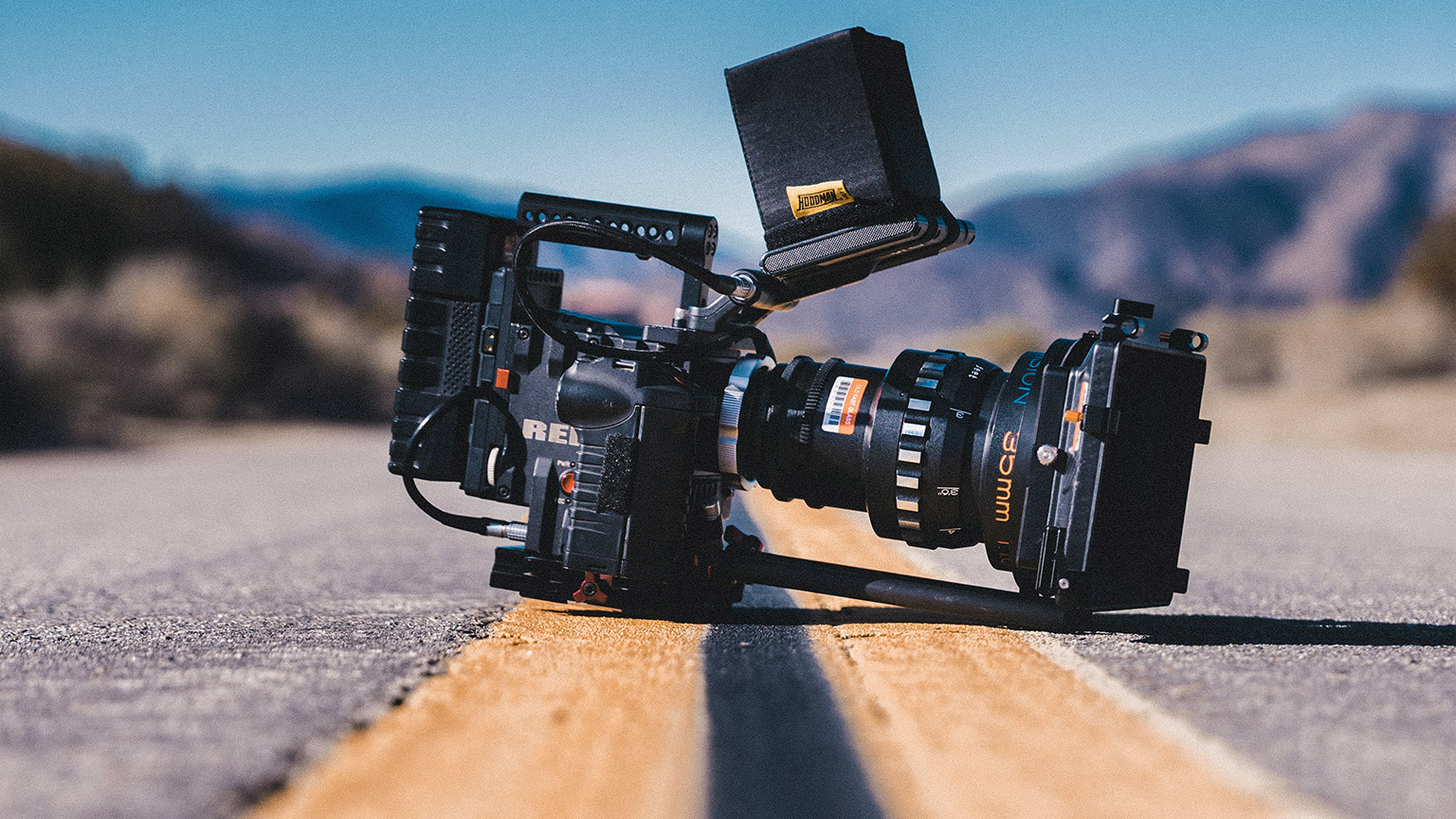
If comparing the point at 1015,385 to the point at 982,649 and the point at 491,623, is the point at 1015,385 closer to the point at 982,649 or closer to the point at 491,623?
the point at 982,649

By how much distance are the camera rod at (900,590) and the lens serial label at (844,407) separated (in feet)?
1.27

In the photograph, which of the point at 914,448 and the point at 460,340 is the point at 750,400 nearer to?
the point at 914,448

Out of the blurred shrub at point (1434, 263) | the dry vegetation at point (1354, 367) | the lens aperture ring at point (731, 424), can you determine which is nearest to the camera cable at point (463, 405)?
the lens aperture ring at point (731, 424)

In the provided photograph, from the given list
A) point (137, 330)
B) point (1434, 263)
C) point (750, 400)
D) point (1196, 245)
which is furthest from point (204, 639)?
point (1196, 245)

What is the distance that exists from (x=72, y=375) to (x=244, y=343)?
18.4 feet

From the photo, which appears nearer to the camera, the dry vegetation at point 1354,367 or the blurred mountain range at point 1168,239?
the dry vegetation at point 1354,367

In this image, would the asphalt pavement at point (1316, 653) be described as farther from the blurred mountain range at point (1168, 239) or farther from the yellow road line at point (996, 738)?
the blurred mountain range at point (1168, 239)

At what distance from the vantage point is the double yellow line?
1.36 m

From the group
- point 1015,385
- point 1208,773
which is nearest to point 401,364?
point 1015,385

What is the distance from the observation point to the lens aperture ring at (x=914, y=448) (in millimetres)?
2791

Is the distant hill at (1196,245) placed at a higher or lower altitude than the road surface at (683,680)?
higher

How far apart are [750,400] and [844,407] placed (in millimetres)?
249

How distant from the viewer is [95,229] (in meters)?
33.7

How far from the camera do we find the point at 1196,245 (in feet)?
555
